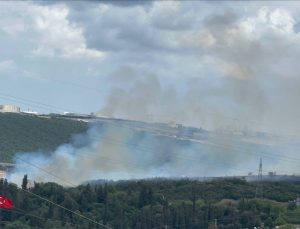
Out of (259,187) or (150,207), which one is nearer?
→ (150,207)

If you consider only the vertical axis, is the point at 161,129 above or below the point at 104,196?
above

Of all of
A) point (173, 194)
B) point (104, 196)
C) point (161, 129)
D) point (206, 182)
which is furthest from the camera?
point (161, 129)

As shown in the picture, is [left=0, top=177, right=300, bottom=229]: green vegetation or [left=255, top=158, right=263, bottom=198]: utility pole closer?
[left=0, top=177, right=300, bottom=229]: green vegetation

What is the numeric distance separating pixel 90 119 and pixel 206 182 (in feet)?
107

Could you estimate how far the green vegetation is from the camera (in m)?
120

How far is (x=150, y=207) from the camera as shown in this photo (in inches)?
5182

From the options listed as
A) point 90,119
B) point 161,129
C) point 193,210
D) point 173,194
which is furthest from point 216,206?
point 90,119

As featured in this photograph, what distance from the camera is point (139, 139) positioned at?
172500 millimetres

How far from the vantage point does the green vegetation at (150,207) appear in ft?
394

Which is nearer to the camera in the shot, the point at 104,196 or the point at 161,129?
the point at 104,196

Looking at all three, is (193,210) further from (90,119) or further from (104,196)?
(90,119)

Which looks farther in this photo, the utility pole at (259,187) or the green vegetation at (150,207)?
the utility pole at (259,187)

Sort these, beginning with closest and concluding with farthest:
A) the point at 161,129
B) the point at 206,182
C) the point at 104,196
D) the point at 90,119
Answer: the point at 104,196
the point at 206,182
the point at 161,129
the point at 90,119

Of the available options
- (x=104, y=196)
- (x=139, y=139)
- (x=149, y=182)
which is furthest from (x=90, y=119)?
(x=104, y=196)
